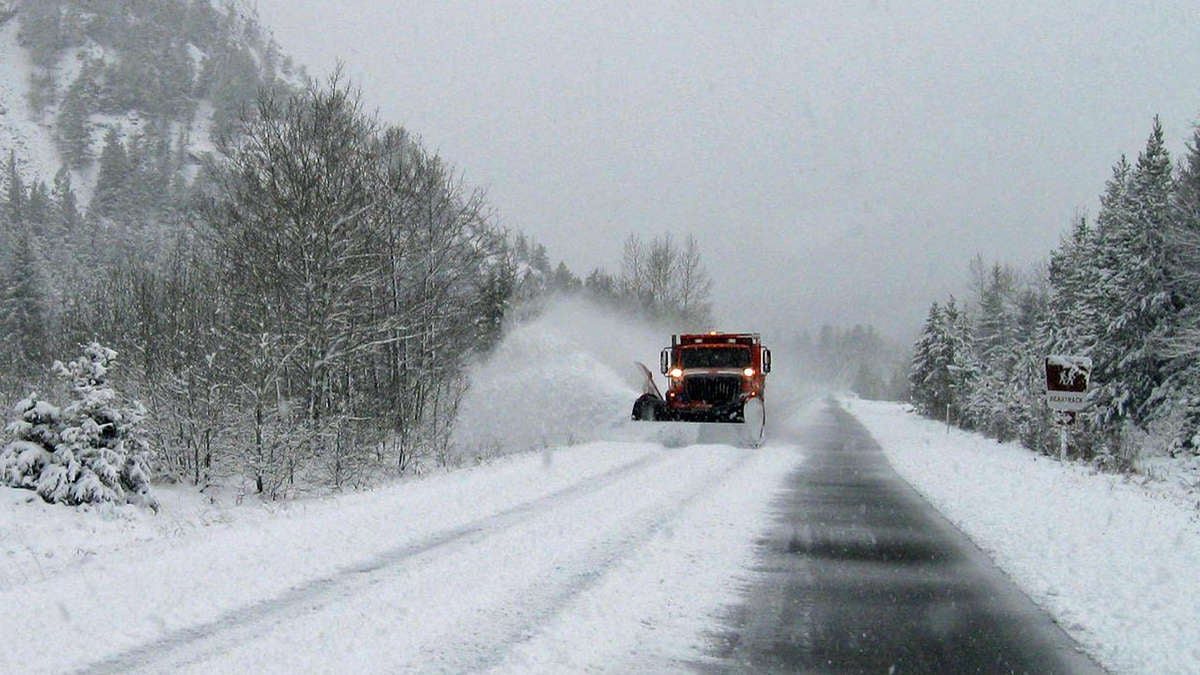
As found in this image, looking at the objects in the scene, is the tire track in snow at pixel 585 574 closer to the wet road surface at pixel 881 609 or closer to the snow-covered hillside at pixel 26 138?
the wet road surface at pixel 881 609

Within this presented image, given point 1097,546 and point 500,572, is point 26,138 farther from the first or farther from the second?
point 1097,546

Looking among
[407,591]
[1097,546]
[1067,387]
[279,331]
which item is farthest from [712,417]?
[407,591]

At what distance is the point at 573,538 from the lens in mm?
8258

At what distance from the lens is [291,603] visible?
5.76 meters

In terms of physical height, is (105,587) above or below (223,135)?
below

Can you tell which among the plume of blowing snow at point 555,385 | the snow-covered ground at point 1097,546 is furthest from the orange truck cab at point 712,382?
the snow-covered ground at point 1097,546

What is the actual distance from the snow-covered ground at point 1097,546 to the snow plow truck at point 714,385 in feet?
18.4

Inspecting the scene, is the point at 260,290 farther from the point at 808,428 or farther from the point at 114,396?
the point at 808,428

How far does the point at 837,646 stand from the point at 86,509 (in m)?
13.9

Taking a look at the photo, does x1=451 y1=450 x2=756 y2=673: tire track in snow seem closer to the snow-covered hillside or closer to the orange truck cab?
the orange truck cab

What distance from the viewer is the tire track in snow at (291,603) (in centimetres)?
457

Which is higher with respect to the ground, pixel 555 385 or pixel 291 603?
pixel 555 385

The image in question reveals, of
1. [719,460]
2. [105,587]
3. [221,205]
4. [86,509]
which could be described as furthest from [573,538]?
[221,205]

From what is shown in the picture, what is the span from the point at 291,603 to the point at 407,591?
2.73ft
